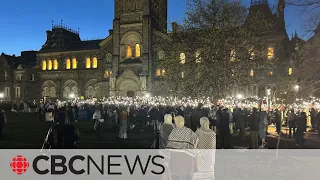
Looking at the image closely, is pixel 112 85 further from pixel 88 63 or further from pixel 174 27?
pixel 174 27

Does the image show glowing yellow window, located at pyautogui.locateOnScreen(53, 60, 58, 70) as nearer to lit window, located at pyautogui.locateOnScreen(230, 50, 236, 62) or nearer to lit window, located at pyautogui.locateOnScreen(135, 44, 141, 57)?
lit window, located at pyautogui.locateOnScreen(135, 44, 141, 57)

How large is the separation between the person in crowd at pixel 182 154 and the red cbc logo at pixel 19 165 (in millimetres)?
5934

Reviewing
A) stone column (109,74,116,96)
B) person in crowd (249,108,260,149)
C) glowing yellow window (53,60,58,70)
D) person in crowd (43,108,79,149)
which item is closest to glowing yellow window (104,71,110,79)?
stone column (109,74,116,96)

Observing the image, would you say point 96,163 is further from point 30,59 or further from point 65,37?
point 30,59

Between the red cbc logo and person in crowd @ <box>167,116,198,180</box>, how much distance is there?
234 inches

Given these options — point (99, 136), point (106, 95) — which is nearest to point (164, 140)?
point (99, 136)

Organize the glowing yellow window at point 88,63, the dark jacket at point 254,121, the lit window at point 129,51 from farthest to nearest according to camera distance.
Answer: the glowing yellow window at point 88,63 → the lit window at point 129,51 → the dark jacket at point 254,121

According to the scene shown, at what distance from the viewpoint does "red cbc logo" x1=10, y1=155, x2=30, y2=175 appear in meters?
9.90

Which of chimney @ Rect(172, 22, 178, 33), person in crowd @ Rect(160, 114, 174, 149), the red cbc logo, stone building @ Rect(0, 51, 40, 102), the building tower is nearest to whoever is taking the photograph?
person in crowd @ Rect(160, 114, 174, 149)

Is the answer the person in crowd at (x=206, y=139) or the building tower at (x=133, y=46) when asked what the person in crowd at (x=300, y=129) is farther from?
the building tower at (x=133, y=46)

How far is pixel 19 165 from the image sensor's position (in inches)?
429

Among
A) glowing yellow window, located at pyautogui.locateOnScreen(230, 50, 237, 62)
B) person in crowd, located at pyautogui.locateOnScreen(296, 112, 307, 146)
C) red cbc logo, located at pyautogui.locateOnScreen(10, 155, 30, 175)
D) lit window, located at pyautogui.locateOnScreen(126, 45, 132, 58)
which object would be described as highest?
lit window, located at pyautogui.locateOnScreen(126, 45, 132, 58)

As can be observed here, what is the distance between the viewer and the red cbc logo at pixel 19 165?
32.5ft

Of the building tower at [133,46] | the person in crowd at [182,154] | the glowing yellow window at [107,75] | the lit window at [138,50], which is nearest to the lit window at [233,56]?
the person in crowd at [182,154]
